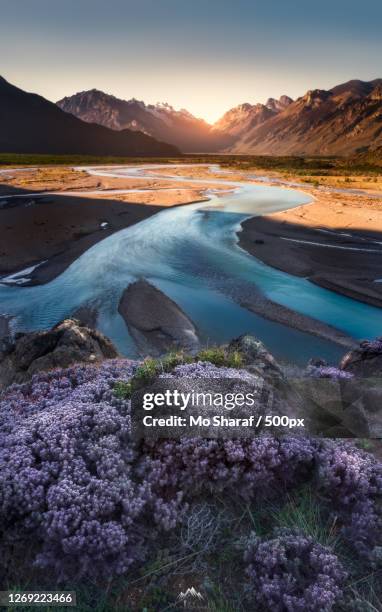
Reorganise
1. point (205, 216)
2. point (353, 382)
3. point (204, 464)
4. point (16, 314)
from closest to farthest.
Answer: point (204, 464) < point (353, 382) < point (16, 314) < point (205, 216)

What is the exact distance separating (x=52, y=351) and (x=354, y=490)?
6114 mm

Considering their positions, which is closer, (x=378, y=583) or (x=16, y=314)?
(x=378, y=583)

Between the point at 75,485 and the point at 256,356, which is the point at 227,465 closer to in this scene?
the point at 75,485

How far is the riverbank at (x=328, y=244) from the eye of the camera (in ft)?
62.2

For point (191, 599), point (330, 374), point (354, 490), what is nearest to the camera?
point (191, 599)

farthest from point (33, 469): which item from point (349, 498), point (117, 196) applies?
point (117, 196)

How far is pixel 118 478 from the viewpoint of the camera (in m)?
4.25

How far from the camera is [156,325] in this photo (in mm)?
14469

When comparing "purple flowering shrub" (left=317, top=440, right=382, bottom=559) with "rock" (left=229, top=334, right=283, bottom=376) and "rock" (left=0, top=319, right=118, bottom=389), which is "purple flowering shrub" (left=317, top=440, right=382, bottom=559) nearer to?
"rock" (left=229, top=334, right=283, bottom=376)

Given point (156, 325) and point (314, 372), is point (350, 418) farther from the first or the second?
point (156, 325)

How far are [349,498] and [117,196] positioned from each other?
141ft

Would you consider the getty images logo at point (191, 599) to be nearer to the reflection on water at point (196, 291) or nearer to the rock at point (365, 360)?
the rock at point (365, 360)

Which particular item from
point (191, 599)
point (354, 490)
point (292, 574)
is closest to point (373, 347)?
point (354, 490)

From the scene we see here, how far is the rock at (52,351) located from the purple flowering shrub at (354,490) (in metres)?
4.67
